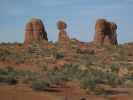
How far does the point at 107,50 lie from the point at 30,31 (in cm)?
1855

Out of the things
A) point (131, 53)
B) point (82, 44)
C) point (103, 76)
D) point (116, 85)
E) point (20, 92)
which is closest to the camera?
point (20, 92)

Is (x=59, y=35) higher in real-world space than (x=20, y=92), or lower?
higher

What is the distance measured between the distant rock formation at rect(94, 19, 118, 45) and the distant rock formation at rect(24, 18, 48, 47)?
9.63 meters

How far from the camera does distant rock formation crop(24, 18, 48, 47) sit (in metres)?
67.3

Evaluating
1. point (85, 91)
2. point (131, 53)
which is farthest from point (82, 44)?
point (85, 91)

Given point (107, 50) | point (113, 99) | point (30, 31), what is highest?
point (30, 31)

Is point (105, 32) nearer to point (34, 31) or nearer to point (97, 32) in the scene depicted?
point (97, 32)

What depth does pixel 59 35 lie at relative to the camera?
212 ft

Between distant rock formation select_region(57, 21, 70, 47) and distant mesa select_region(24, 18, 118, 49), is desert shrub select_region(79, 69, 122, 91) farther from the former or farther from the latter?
distant mesa select_region(24, 18, 118, 49)

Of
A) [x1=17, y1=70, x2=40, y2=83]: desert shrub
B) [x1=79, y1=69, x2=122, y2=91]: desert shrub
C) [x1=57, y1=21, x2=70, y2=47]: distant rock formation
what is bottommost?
[x1=79, y1=69, x2=122, y2=91]: desert shrub

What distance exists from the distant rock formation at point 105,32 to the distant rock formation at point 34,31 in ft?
31.6

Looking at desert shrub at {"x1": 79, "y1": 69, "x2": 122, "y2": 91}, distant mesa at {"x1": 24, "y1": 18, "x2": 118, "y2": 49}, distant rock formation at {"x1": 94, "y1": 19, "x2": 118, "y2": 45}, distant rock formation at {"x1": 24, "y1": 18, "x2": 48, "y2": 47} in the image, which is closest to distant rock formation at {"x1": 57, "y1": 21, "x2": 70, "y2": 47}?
distant mesa at {"x1": 24, "y1": 18, "x2": 118, "y2": 49}

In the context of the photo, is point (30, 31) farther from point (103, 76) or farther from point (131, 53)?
point (103, 76)

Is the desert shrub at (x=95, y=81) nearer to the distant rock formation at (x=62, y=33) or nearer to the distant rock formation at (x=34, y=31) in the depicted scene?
the distant rock formation at (x=62, y=33)
